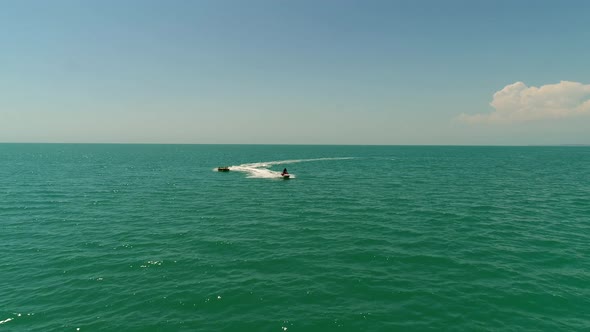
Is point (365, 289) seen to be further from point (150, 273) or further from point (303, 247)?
point (150, 273)

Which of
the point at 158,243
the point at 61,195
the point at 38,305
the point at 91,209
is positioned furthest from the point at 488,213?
→ the point at 61,195

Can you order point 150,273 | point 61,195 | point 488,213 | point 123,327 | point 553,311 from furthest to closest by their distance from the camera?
point 61,195 < point 488,213 < point 150,273 < point 553,311 < point 123,327

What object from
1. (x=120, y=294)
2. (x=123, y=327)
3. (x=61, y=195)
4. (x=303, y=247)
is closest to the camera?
(x=123, y=327)

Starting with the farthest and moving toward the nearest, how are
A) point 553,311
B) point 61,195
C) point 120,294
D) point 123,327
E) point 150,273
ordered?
1. point 61,195
2. point 150,273
3. point 120,294
4. point 553,311
5. point 123,327

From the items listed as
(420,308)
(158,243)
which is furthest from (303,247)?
(158,243)

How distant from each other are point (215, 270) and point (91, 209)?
105ft

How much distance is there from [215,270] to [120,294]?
22.2 feet

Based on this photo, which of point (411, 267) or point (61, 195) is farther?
point (61, 195)

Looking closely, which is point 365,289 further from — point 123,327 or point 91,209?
point 91,209

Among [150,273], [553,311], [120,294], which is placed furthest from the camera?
[150,273]

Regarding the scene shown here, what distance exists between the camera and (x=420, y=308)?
19219 millimetres

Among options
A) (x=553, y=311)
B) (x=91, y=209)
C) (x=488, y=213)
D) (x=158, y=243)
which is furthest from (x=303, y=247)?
(x=91, y=209)

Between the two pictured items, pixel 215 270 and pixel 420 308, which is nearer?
pixel 420 308

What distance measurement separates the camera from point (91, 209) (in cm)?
4528
